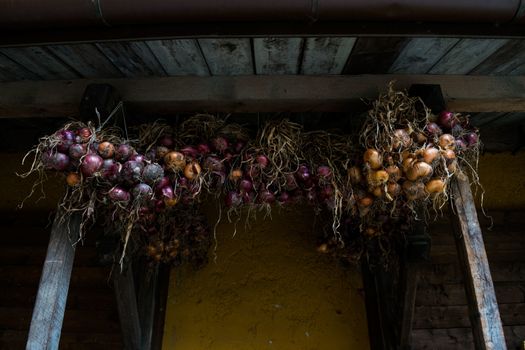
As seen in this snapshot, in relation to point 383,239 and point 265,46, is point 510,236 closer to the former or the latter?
A: point 383,239

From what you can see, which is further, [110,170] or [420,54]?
[420,54]

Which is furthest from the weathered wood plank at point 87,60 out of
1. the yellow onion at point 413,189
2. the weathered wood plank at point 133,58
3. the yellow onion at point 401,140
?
the yellow onion at point 413,189

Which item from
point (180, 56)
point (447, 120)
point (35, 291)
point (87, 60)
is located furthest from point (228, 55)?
point (35, 291)

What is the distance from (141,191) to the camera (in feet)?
5.13

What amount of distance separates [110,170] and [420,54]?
4.28ft

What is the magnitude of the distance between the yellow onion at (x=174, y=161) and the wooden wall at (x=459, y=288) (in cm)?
185

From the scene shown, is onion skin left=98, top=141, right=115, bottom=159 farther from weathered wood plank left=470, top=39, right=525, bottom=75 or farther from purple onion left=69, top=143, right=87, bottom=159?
weathered wood plank left=470, top=39, right=525, bottom=75

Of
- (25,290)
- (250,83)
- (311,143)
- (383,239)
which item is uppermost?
(250,83)

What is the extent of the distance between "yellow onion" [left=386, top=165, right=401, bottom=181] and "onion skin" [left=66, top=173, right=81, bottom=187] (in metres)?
1.16

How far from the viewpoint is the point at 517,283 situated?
2.84 meters

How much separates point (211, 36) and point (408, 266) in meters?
1.73

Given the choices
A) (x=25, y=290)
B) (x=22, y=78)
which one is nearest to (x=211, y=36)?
(x=22, y=78)

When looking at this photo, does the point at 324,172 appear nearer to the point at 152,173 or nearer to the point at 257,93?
the point at 257,93

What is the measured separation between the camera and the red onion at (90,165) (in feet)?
4.99
